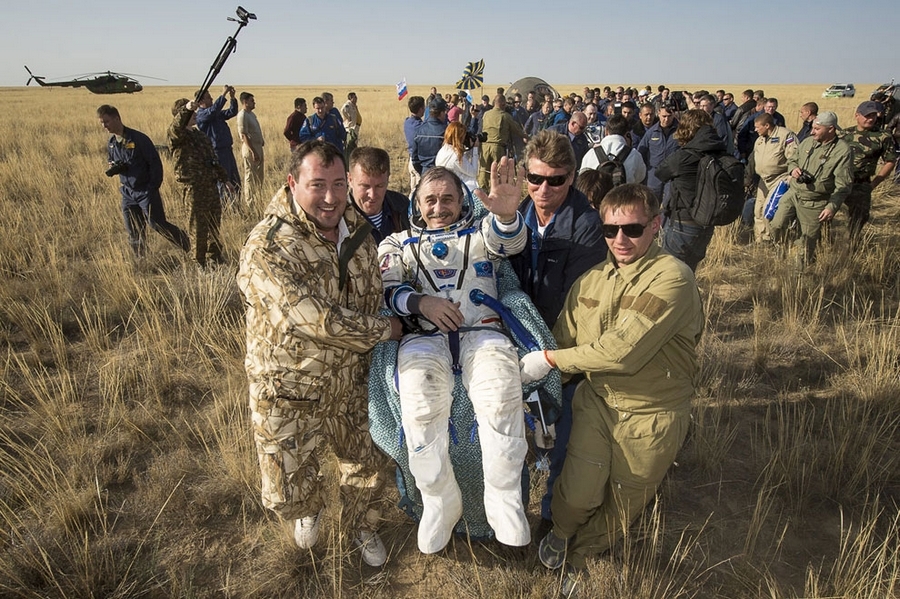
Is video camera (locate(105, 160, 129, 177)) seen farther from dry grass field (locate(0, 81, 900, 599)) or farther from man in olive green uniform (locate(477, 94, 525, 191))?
man in olive green uniform (locate(477, 94, 525, 191))

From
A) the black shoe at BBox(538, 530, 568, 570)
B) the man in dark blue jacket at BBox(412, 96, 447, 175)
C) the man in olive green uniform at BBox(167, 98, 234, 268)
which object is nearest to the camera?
the black shoe at BBox(538, 530, 568, 570)

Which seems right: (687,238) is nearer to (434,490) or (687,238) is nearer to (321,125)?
(434,490)

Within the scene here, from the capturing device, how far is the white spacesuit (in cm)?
217

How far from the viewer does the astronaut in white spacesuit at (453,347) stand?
85.9 inches

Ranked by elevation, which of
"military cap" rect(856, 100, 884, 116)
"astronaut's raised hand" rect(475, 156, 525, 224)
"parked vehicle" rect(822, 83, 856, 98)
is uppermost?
"parked vehicle" rect(822, 83, 856, 98)

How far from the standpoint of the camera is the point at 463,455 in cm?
247

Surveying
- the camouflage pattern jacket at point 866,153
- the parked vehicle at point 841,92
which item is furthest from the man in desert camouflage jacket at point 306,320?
the parked vehicle at point 841,92

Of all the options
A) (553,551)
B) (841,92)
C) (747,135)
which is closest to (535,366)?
(553,551)

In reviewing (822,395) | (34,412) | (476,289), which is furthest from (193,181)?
(822,395)

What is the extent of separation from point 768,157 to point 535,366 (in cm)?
721

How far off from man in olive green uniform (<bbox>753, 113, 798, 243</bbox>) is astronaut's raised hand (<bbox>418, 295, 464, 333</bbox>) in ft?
21.8

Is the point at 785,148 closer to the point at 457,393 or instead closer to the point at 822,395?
the point at 822,395

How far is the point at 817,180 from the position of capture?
5770mm

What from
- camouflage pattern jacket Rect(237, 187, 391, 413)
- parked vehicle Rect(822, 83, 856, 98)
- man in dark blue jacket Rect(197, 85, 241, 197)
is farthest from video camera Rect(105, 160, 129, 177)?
parked vehicle Rect(822, 83, 856, 98)
